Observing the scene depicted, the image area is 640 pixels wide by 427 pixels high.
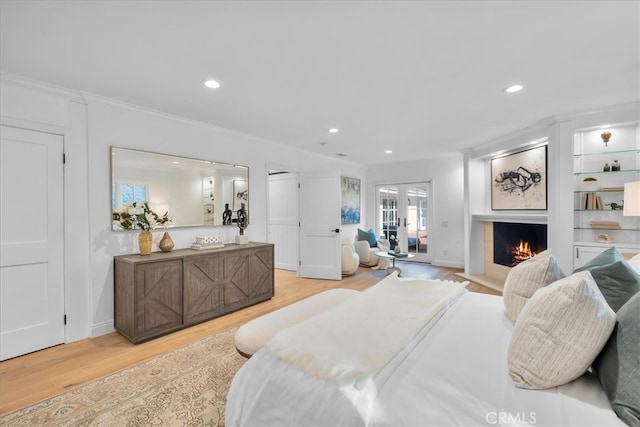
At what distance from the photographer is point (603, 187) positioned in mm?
3420

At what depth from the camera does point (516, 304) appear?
1560 mm

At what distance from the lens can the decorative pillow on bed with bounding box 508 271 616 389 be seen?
100 centimetres

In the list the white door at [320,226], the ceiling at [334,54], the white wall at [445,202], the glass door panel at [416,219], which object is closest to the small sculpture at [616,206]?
the ceiling at [334,54]

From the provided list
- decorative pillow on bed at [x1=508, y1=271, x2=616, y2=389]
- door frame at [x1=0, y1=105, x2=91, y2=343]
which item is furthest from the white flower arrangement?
decorative pillow on bed at [x1=508, y1=271, x2=616, y2=389]

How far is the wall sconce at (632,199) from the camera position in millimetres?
2711

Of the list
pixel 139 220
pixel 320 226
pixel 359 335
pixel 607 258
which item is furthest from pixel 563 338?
pixel 320 226

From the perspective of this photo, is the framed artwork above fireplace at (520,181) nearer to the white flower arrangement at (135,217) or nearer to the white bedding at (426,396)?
the white bedding at (426,396)

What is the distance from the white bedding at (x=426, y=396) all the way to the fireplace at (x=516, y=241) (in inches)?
154

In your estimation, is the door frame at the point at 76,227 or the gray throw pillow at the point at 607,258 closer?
the gray throw pillow at the point at 607,258

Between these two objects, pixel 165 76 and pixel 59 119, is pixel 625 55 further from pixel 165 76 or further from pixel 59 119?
pixel 59 119

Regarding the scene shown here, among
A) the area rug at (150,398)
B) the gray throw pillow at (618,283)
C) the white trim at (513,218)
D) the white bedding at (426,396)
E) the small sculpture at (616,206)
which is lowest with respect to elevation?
the area rug at (150,398)

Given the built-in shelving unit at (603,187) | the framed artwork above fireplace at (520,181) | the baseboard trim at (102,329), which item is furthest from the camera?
the framed artwork above fireplace at (520,181)

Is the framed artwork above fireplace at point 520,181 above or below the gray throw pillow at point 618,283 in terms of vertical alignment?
above

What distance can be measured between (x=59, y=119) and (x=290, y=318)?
2.92 m
